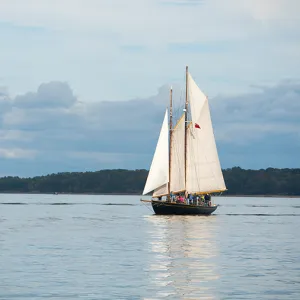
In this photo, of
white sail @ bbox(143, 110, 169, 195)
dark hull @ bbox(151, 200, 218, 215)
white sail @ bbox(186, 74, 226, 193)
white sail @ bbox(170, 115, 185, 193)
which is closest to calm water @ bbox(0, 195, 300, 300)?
dark hull @ bbox(151, 200, 218, 215)

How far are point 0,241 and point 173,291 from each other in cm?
3109

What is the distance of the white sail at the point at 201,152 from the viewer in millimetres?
125250

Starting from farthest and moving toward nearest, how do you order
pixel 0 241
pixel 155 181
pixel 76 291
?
pixel 155 181, pixel 0 241, pixel 76 291

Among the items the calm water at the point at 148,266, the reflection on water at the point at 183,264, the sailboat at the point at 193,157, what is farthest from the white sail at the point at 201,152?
the calm water at the point at 148,266

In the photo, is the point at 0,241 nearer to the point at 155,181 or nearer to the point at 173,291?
the point at 173,291

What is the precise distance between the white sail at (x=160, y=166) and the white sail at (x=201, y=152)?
20.4 feet

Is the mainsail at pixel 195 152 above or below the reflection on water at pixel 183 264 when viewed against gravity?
above

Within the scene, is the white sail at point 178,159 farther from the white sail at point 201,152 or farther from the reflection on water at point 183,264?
the reflection on water at point 183,264

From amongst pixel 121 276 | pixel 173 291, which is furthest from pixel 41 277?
pixel 173 291

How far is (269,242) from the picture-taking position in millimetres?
68375

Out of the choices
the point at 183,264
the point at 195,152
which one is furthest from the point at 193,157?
the point at 183,264

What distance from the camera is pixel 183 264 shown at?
48156mm

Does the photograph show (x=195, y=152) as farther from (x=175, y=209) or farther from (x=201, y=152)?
(x=175, y=209)

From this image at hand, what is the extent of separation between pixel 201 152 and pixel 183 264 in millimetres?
78234
